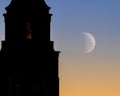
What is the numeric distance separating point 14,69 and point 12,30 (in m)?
3.03

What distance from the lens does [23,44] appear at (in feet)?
455

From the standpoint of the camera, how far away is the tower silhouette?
5448 inches

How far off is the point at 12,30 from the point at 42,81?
15.0 feet

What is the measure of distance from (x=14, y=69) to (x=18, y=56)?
3.46ft

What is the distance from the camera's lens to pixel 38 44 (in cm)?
13888

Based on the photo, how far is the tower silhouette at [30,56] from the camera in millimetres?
138375

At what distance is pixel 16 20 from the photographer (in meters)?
138

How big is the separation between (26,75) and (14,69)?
1034mm

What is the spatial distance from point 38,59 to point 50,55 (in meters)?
1.05

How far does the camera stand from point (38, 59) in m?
139

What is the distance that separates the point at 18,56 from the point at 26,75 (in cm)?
159

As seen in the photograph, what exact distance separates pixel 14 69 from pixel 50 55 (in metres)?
2.98

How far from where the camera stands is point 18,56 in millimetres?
138875

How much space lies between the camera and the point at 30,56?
456ft
